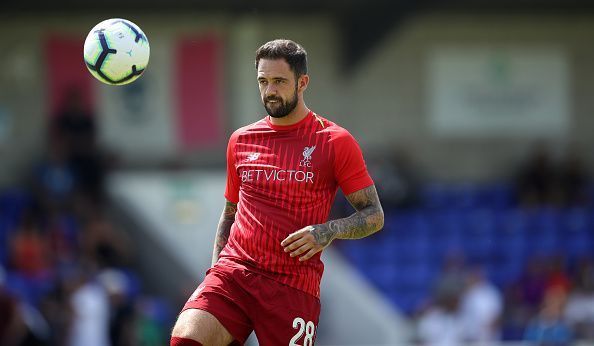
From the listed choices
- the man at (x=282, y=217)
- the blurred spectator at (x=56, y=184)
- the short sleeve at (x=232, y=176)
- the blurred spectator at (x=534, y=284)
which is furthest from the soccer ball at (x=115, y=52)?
the blurred spectator at (x=534, y=284)

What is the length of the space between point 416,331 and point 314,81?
5.62 metres

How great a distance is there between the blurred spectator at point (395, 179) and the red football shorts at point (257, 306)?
12175mm

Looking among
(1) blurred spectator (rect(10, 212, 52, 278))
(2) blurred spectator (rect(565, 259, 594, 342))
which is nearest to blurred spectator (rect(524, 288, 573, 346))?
(2) blurred spectator (rect(565, 259, 594, 342))

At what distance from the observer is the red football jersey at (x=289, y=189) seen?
565cm

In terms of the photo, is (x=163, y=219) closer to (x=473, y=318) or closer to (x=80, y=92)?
(x=80, y=92)

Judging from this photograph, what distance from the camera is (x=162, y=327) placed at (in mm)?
14250

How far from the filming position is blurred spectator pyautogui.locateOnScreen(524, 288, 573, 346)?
14031 millimetres

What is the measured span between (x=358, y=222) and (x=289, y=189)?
0.39m

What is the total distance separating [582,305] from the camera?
50.8 feet

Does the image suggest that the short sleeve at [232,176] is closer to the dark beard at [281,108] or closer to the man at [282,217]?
the man at [282,217]

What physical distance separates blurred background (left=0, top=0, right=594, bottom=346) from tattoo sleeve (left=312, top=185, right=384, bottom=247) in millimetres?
8239

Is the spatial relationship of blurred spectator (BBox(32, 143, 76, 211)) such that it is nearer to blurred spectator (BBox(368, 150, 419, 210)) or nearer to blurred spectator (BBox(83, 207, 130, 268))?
blurred spectator (BBox(83, 207, 130, 268))

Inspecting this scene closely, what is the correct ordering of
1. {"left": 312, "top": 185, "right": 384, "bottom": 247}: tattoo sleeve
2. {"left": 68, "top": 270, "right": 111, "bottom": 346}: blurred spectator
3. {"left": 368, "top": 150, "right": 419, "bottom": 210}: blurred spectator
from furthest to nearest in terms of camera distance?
{"left": 368, "top": 150, "right": 419, "bottom": 210}: blurred spectator < {"left": 68, "top": 270, "right": 111, "bottom": 346}: blurred spectator < {"left": 312, "top": 185, "right": 384, "bottom": 247}: tattoo sleeve

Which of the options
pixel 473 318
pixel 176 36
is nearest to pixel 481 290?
pixel 473 318
